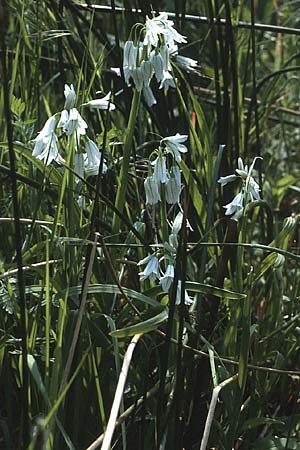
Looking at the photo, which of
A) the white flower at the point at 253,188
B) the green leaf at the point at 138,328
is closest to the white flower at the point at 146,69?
the white flower at the point at 253,188

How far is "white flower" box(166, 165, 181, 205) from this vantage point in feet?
3.61

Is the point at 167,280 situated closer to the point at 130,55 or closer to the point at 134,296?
the point at 134,296

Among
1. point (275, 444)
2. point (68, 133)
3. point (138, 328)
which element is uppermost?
point (68, 133)

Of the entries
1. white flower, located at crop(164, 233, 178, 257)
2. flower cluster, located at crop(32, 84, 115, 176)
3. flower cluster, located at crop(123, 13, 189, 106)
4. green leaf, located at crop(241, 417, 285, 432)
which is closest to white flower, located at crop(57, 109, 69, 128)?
flower cluster, located at crop(32, 84, 115, 176)

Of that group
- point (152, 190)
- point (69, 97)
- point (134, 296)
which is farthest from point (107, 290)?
point (69, 97)

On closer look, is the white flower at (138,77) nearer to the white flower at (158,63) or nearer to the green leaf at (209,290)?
the white flower at (158,63)

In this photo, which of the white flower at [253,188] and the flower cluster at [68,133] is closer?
A: the flower cluster at [68,133]

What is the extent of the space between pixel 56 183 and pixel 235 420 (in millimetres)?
431

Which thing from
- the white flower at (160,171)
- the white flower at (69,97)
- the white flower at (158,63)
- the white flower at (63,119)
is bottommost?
the white flower at (160,171)

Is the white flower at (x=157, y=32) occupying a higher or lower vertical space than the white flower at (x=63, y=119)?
higher

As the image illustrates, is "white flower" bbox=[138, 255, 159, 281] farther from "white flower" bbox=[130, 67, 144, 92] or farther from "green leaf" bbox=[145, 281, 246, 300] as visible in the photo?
"white flower" bbox=[130, 67, 144, 92]

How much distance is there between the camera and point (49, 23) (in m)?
1.76

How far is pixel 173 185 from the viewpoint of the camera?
1104 mm

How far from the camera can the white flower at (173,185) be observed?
1102mm
